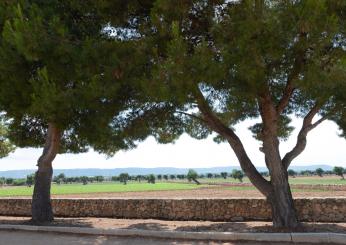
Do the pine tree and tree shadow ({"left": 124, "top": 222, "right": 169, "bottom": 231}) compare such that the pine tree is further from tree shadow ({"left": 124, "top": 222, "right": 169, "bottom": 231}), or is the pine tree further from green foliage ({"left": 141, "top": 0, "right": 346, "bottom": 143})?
tree shadow ({"left": 124, "top": 222, "right": 169, "bottom": 231})

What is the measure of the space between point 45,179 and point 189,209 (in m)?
4.13

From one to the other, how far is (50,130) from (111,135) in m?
3.04

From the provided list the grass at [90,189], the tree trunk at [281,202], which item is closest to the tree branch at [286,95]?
the tree trunk at [281,202]

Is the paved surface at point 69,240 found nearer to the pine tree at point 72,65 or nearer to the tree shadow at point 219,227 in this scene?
the tree shadow at point 219,227

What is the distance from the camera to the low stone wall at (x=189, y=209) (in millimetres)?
Result: 10773

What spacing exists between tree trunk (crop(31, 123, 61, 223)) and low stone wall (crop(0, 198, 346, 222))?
2271 mm

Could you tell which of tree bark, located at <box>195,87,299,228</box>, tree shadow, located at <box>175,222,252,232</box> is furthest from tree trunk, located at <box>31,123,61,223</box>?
tree bark, located at <box>195,87,299,228</box>

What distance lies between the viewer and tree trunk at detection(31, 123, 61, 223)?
12.1m

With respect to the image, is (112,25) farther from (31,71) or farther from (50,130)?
(50,130)

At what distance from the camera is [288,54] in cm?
809

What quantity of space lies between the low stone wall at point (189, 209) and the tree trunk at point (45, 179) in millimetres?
2271

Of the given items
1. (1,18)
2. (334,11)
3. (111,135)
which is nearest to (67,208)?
(111,135)

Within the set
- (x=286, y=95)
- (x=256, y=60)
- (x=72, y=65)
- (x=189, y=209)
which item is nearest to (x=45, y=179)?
(x=189, y=209)

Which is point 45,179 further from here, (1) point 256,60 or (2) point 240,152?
(1) point 256,60
